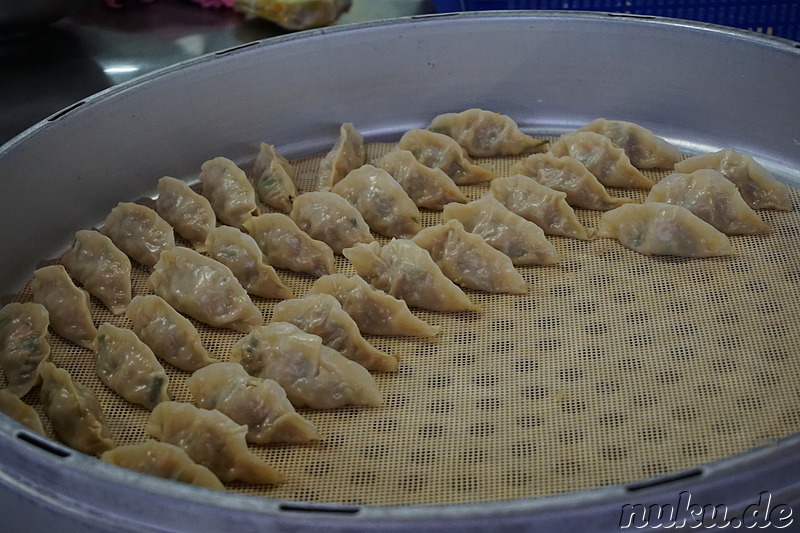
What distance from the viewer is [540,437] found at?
5.53ft

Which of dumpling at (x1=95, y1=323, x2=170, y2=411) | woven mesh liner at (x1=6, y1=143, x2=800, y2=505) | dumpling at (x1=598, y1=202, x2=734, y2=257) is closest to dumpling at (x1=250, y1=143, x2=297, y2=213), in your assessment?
woven mesh liner at (x1=6, y1=143, x2=800, y2=505)

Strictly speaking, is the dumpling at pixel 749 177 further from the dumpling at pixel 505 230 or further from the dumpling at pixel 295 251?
the dumpling at pixel 295 251

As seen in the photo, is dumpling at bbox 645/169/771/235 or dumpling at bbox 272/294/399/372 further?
dumpling at bbox 645/169/771/235

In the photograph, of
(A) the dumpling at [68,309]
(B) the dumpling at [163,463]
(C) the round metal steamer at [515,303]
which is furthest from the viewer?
(A) the dumpling at [68,309]

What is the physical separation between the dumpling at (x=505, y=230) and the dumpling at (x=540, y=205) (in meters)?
0.05

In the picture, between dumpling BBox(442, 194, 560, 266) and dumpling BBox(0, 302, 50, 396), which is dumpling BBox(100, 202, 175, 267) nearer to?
dumpling BBox(0, 302, 50, 396)

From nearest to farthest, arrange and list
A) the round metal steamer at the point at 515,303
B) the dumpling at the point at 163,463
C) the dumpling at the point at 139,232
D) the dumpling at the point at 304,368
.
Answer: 1. the round metal steamer at the point at 515,303
2. the dumpling at the point at 163,463
3. the dumpling at the point at 304,368
4. the dumpling at the point at 139,232

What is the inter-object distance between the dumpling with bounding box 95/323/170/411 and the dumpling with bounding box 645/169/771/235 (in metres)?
1.34

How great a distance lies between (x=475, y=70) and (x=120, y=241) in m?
1.16

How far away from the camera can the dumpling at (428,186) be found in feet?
7.61

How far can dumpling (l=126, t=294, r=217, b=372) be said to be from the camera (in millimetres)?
1863

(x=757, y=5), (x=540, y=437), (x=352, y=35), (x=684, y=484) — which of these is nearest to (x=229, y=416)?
(x=540, y=437)

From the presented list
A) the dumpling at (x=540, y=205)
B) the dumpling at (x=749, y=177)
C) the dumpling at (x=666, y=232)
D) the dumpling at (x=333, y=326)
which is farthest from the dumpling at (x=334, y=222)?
the dumpling at (x=749, y=177)

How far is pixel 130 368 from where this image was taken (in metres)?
1.79
